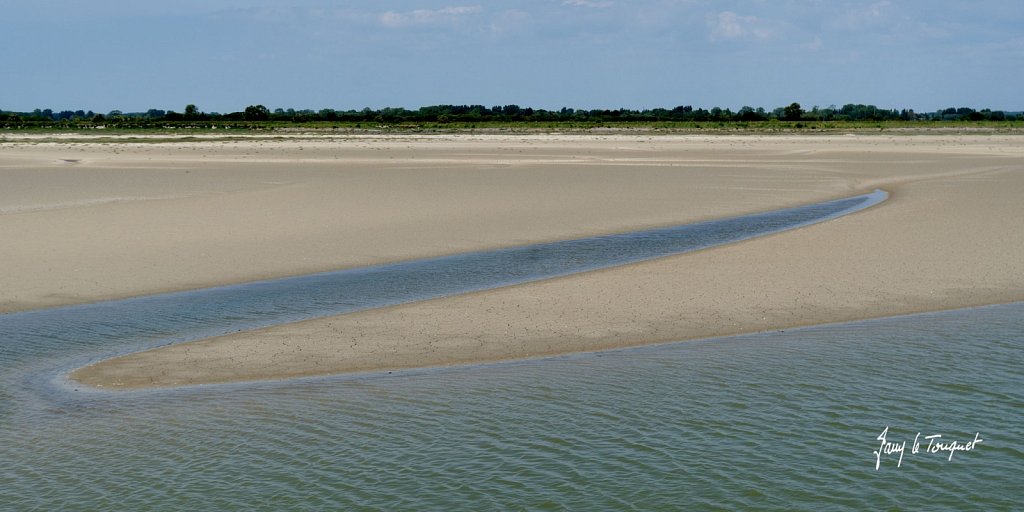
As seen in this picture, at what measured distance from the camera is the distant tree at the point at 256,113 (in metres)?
133

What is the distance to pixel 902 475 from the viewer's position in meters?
7.48

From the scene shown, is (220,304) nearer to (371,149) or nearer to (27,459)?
(27,459)

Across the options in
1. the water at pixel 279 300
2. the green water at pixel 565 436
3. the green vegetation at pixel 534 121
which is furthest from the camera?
the green vegetation at pixel 534 121

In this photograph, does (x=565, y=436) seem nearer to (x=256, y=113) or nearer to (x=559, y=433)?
(x=559, y=433)

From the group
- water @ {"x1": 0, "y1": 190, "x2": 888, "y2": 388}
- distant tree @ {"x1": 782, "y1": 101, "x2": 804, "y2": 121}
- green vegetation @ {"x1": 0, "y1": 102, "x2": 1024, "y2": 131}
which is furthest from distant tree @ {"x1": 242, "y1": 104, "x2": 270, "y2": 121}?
water @ {"x1": 0, "y1": 190, "x2": 888, "y2": 388}

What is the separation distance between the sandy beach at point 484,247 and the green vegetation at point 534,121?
215 feet

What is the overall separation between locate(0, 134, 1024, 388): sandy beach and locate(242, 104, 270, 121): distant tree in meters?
94.8

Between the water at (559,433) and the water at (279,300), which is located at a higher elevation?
the water at (279,300)

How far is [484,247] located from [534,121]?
104305 mm

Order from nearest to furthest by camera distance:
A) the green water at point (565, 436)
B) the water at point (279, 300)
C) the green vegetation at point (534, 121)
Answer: the green water at point (565, 436), the water at point (279, 300), the green vegetation at point (534, 121)

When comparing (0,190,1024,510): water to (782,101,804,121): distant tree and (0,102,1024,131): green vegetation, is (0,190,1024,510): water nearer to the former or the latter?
(0,102,1024,131): green vegetation

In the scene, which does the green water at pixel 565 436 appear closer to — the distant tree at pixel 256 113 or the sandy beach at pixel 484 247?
the sandy beach at pixel 484 247

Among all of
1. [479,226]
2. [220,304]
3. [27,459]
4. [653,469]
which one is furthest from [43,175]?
[653,469]

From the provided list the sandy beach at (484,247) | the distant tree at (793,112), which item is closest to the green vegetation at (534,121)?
the distant tree at (793,112)
